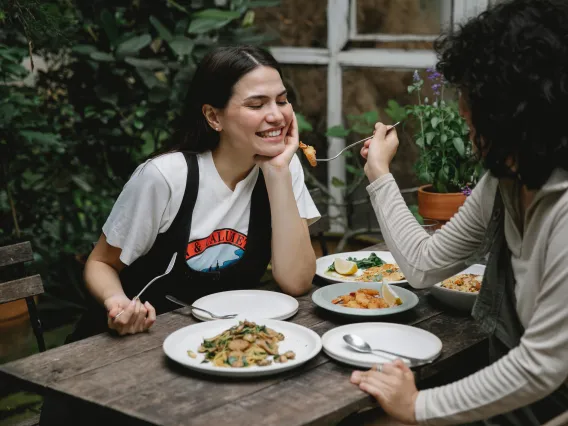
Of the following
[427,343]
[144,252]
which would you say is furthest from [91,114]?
[427,343]

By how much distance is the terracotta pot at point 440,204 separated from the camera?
2596mm

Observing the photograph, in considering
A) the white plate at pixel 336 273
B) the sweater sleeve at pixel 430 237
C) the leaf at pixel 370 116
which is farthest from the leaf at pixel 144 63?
the sweater sleeve at pixel 430 237

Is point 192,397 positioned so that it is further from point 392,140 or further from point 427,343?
point 392,140

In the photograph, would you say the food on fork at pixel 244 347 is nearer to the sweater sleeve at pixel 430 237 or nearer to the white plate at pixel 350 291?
the white plate at pixel 350 291

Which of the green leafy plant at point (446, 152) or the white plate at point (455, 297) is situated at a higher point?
the green leafy plant at point (446, 152)

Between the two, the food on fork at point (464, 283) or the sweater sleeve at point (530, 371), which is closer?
the sweater sleeve at point (530, 371)

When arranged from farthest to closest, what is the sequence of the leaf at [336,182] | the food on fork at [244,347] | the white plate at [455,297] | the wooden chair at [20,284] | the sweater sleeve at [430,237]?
the leaf at [336,182] → the wooden chair at [20,284] → the white plate at [455,297] → the sweater sleeve at [430,237] → the food on fork at [244,347]

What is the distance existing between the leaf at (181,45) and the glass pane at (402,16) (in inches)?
39.4

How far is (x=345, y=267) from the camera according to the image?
87.1 inches

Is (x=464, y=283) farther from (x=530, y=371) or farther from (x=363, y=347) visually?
(x=530, y=371)

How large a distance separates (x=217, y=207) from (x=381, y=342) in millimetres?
740

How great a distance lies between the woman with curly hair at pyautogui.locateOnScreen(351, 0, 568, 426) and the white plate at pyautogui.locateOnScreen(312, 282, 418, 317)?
0.31 metres

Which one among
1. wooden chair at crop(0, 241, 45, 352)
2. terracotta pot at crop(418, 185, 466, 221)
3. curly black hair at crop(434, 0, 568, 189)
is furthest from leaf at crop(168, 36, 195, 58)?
curly black hair at crop(434, 0, 568, 189)

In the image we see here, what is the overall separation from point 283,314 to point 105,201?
7.07 feet
